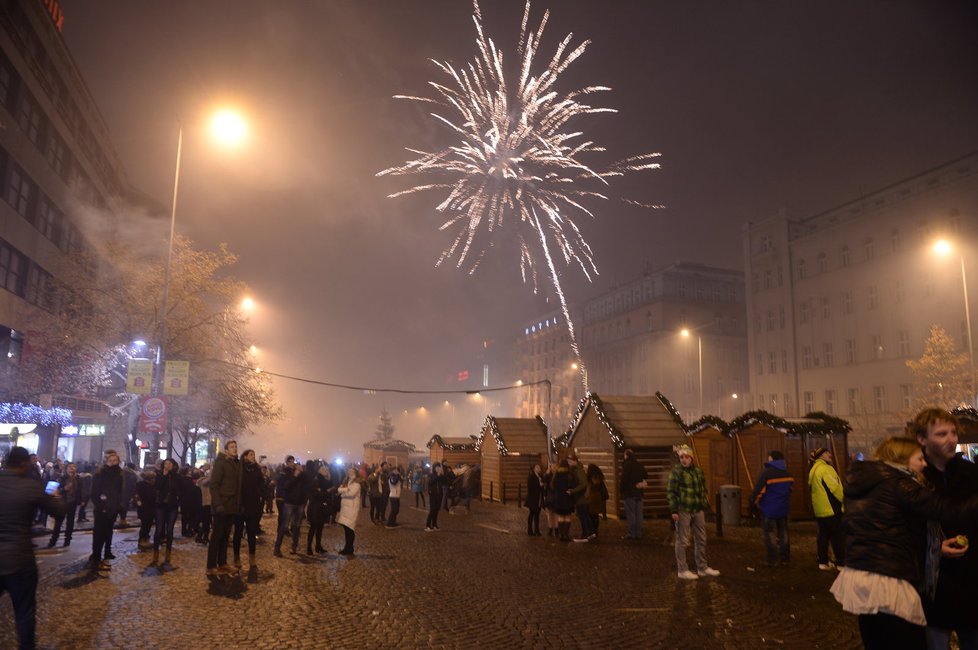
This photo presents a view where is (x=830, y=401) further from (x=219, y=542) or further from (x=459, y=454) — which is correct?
(x=219, y=542)

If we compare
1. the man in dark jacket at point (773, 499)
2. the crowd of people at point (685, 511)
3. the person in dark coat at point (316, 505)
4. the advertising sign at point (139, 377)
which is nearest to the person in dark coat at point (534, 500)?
the crowd of people at point (685, 511)

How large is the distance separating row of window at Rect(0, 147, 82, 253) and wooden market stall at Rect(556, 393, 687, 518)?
25226 millimetres

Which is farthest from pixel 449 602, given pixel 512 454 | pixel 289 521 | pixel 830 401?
pixel 830 401

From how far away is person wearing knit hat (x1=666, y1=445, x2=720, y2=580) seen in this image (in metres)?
10.8

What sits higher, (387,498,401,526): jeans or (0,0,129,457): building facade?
(0,0,129,457): building facade

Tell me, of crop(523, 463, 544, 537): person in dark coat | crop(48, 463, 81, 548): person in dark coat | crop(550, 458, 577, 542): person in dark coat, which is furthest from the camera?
crop(523, 463, 544, 537): person in dark coat

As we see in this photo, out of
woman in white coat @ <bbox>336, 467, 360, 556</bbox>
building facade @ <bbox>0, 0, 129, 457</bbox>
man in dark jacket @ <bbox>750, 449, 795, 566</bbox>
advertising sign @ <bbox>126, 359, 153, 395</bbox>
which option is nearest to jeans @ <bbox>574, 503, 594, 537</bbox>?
man in dark jacket @ <bbox>750, 449, 795, 566</bbox>

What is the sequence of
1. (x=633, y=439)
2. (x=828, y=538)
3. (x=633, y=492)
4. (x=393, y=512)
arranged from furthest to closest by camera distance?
(x=633, y=439) → (x=393, y=512) → (x=633, y=492) → (x=828, y=538)

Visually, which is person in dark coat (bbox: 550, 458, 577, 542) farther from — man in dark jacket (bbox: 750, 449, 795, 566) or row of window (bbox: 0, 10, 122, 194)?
row of window (bbox: 0, 10, 122, 194)

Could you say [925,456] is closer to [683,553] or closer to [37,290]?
[683,553]

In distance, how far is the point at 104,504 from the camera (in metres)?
12.0

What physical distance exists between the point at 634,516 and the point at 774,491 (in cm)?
451

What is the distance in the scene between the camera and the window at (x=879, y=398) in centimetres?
5138

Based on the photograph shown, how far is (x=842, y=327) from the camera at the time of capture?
185ft
